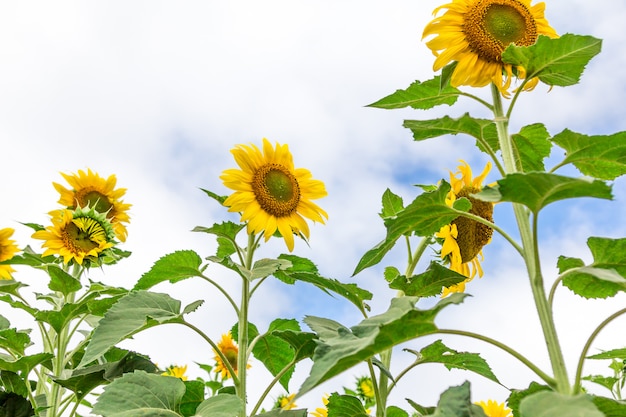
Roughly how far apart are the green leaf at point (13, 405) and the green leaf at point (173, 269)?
0.48m

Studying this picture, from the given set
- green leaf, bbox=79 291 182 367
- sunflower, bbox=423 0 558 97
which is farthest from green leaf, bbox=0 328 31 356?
sunflower, bbox=423 0 558 97

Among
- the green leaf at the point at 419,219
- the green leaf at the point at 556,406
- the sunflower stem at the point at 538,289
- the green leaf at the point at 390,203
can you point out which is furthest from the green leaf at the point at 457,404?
the green leaf at the point at 390,203

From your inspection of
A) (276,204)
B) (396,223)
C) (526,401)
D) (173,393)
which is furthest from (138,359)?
(526,401)

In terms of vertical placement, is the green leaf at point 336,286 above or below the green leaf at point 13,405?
above

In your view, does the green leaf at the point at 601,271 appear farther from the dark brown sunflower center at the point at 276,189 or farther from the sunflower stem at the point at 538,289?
the dark brown sunflower center at the point at 276,189

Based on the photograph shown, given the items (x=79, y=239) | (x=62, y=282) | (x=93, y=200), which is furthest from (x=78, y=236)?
(x=93, y=200)

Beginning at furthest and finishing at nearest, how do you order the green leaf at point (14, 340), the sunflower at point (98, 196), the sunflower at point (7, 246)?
the sunflower at point (7, 246), the sunflower at point (98, 196), the green leaf at point (14, 340)

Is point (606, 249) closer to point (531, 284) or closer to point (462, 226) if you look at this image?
point (531, 284)

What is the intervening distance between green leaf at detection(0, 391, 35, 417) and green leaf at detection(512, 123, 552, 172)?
1.65 metres

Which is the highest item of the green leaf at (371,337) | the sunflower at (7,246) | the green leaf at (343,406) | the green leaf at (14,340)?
the sunflower at (7,246)

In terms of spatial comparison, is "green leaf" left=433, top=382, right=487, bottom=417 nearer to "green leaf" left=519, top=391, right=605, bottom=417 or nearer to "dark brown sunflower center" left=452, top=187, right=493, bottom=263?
"green leaf" left=519, top=391, right=605, bottom=417

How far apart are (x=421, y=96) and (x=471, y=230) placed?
540mm

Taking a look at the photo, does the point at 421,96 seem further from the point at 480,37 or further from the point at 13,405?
the point at 13,405

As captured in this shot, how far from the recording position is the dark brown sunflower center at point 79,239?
2.77m
